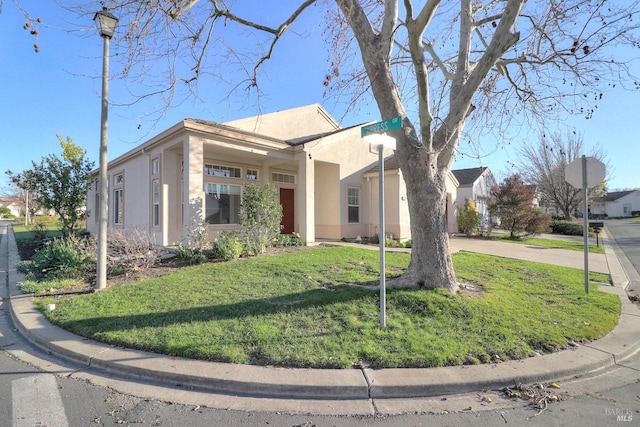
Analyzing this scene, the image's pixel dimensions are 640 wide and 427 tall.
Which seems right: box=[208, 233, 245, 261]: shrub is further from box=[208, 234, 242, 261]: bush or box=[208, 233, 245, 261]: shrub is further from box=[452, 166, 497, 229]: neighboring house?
box=[452, 166, 497, 229]: neighboring house

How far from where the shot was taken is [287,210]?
14836 mm

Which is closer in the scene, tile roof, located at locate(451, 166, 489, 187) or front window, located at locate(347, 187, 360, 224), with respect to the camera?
front window, located at locate(347, 187, 360, 224)

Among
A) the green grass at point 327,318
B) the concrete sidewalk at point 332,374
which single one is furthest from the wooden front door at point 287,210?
the concrete sidewalk at point 332,374

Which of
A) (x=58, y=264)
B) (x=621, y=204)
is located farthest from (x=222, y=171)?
(x=621, y=204)

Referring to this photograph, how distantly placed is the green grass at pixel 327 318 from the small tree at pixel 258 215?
94.1 inches

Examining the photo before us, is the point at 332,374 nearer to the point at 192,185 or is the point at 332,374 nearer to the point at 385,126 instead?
the point at 385,126

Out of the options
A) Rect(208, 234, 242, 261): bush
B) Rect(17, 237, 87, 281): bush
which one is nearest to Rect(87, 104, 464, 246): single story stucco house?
Rect(208, 234, 242, 261): bush

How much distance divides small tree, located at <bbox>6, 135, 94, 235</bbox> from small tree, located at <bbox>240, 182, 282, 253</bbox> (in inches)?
290

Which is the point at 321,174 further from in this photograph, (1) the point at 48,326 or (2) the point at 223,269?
(1) the point at 48,326

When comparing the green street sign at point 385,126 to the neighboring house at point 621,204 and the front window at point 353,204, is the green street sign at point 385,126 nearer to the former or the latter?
the front window at point 353,204

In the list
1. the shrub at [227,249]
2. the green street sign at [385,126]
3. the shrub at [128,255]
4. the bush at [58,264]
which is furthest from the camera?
the shrub at [227,249]

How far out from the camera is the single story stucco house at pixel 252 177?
9.99 metres

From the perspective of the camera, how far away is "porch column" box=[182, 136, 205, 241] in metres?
9.15

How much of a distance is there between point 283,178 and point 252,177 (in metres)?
1.71
